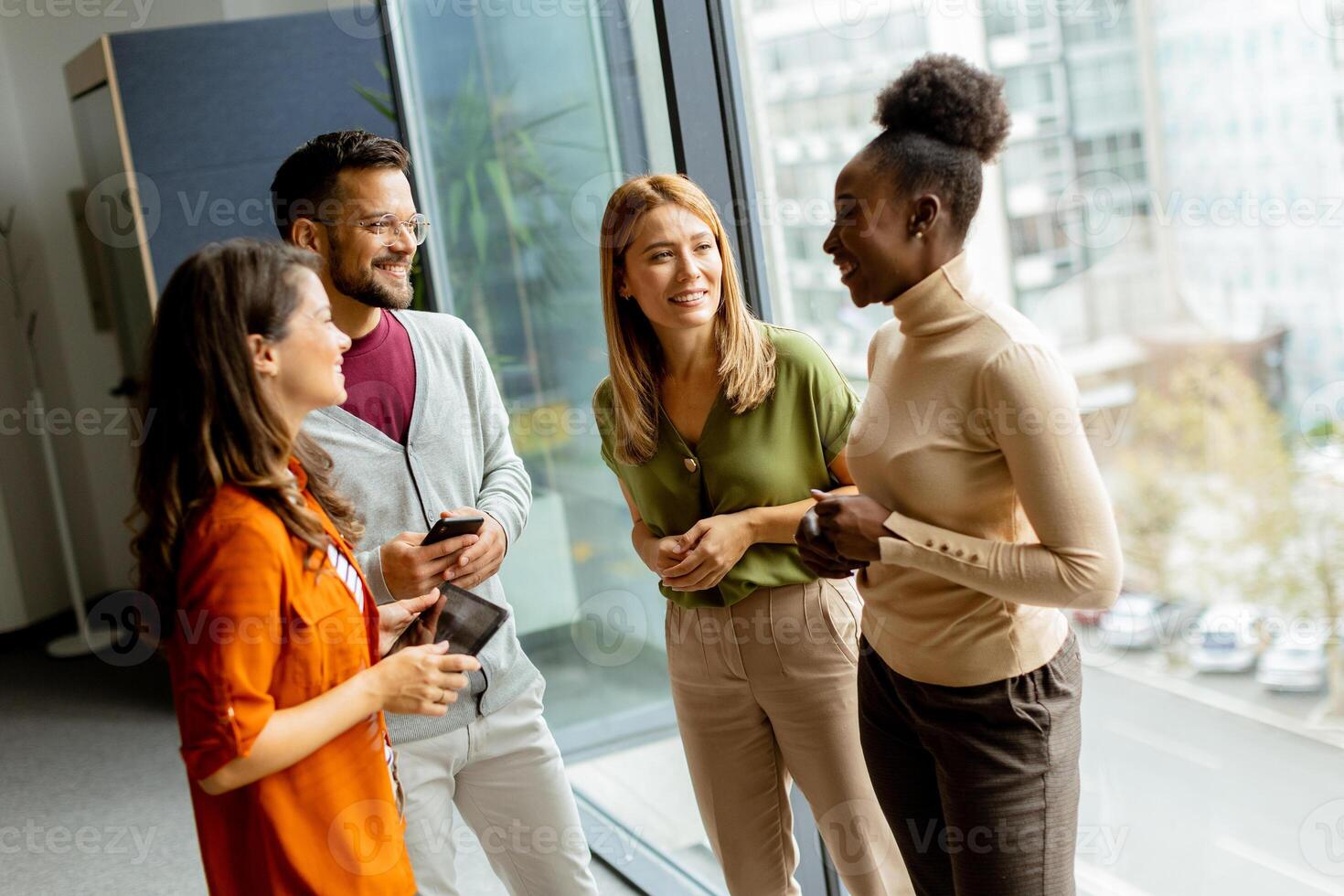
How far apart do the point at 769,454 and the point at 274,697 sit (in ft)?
2.78

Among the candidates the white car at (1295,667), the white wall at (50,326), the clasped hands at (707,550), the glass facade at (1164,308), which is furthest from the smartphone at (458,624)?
the white wall at (50,326)

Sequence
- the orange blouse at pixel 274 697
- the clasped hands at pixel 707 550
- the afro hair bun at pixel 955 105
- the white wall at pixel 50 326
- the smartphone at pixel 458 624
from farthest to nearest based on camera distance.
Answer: the white wall at pixel 50 326
the clasped hands at pixel 707 550
the smartphone at pixel 458 624
the afro hair bun at pixel 955 105
the orange blouse at pixel 274 697

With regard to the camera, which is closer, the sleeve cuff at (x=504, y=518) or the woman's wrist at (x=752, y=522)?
the woman's wrist at (x=752, y=522)

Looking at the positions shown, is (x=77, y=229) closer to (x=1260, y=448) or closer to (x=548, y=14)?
(x=548, y=14)

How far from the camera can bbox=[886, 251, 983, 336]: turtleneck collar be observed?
136 centimetres

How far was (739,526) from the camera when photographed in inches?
69.7

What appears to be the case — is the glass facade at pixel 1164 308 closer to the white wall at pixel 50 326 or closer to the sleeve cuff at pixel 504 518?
the sleeve cuff at pixel 504 518

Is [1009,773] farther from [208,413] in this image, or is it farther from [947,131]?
[208,413]

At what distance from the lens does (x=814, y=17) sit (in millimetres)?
2270

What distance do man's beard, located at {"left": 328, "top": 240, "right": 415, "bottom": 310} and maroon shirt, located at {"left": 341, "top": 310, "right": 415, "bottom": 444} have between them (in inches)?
2.8

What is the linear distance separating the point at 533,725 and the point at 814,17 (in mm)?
1451

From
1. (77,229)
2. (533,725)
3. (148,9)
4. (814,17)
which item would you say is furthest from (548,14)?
(77,229)

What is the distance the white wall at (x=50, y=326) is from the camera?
6039 mm

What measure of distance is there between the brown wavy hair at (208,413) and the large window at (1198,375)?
0.88 metres
